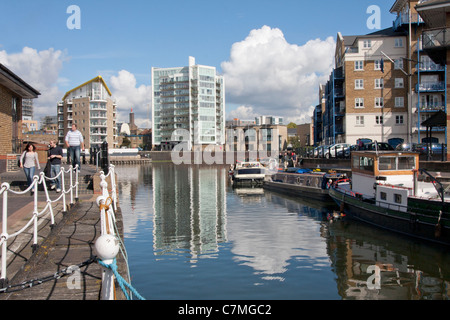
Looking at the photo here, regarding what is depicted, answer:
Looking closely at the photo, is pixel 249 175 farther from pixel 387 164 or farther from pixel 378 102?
pixel 378 102

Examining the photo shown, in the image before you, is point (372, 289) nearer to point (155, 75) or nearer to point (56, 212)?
point (56, 212)

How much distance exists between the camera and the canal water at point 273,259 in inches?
482

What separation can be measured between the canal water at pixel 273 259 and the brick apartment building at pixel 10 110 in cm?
970

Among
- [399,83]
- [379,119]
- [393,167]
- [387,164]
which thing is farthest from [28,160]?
[399,83]

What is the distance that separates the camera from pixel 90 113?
447 feet

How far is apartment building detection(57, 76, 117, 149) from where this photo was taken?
135875 millimetres

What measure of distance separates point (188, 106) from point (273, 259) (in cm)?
12949

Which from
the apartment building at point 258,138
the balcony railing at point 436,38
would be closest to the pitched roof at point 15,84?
the balcony railing at point 436,38

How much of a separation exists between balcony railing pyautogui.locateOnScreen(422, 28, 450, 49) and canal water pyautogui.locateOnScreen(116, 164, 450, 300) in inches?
789

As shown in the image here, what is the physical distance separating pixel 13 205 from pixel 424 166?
101 feet

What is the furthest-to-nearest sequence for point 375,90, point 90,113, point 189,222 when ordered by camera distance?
point 90,113
point 375,90
point 189,222

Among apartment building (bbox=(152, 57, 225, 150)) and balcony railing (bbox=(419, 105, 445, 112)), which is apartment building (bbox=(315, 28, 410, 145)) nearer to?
balcony railing (bbox=(419, 105, 445, 112))
